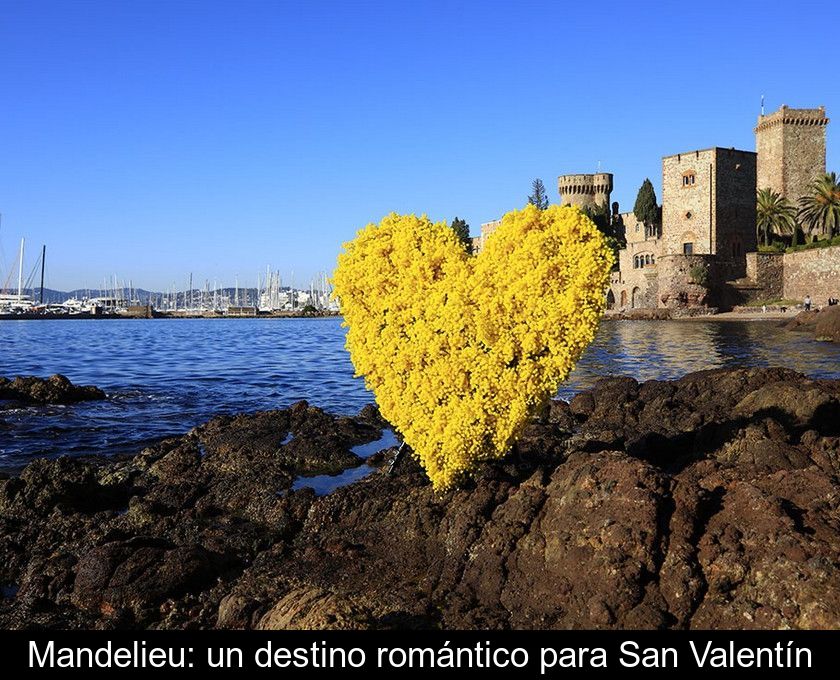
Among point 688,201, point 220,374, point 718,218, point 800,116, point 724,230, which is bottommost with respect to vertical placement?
point 220,374

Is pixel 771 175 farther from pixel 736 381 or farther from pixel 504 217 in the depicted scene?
pixel 504 217

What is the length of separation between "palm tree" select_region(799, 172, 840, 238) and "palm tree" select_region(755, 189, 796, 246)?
11.3ft

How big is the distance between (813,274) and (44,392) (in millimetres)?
60570

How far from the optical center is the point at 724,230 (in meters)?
66.8

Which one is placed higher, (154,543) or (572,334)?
(572,334)

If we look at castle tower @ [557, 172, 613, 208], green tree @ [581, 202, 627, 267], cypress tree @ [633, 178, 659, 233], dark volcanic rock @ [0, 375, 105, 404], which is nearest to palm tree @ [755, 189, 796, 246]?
cypress tree @ [633, 178, 659, 233]

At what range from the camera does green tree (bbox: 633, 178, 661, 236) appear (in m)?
76.5

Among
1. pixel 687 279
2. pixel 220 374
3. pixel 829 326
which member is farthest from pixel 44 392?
pixel 687 279

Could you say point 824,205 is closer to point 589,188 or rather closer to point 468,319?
point 589,188

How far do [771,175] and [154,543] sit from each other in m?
79.6

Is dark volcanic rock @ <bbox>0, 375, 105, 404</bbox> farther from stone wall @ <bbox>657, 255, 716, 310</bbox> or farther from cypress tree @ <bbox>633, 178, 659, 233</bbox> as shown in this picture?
cypress tree @ <bbox>633, 178, 659, 233</bbox>

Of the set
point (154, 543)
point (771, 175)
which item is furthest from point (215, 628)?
point (771, 175)

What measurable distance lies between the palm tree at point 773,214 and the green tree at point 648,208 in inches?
411

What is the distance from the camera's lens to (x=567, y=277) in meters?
8.08
